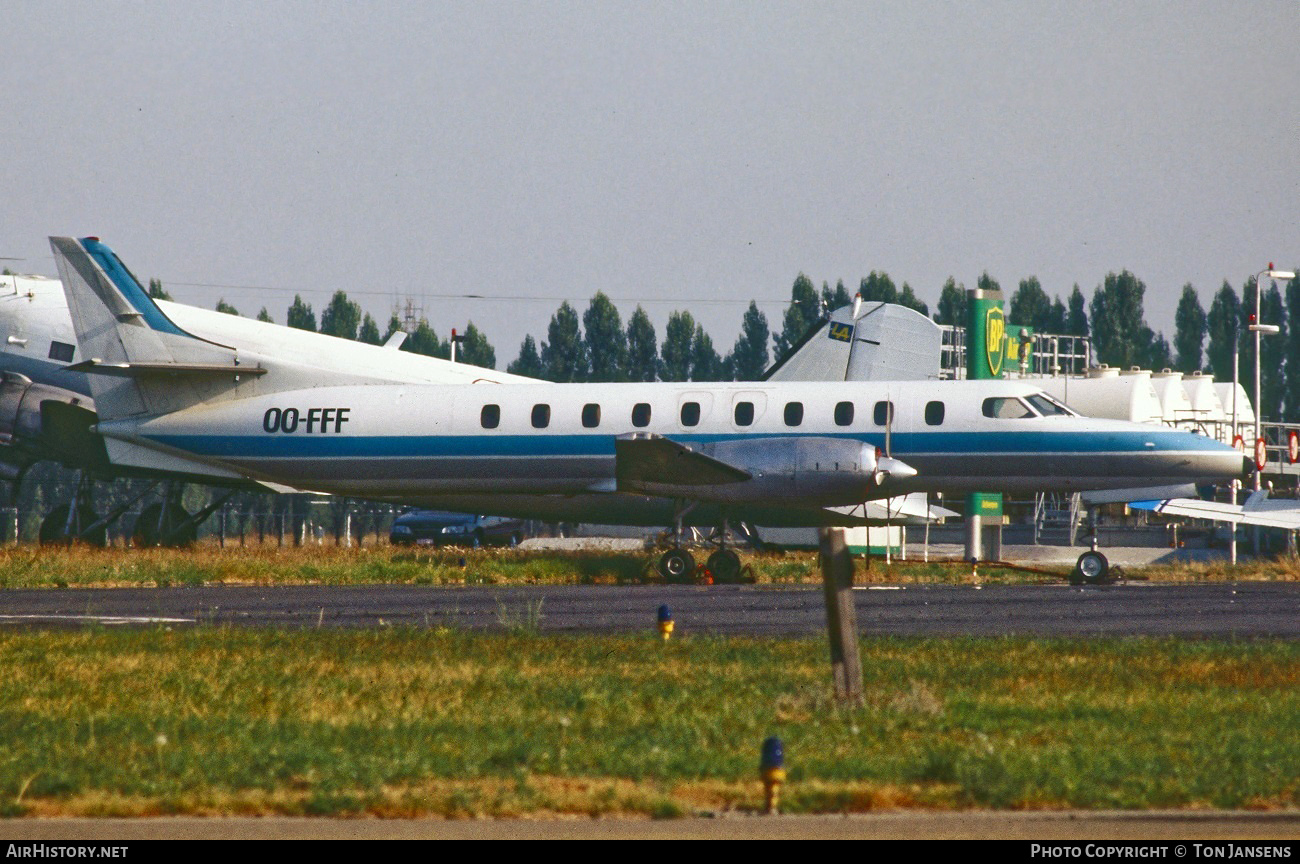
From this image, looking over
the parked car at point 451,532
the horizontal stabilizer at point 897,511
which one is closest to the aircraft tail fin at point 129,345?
the horizontal stabilizer at point 897,511

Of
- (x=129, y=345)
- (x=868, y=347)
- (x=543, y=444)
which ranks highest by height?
(x=868, y=347)

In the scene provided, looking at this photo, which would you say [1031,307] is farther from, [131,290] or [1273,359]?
[131,290]

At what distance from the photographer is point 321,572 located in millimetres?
31188

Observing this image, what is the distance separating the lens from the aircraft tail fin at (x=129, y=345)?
35.2m

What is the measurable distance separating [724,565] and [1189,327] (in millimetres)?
72406

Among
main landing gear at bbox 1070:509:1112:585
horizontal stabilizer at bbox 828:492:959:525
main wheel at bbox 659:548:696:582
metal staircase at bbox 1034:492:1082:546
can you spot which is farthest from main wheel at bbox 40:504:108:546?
metal staircase at bbox 1034:492:1082:546

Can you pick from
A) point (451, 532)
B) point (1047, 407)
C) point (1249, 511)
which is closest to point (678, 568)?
point (1047, 407)

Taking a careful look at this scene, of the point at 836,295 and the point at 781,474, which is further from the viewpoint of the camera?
the point at 836,295

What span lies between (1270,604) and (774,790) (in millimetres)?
17528

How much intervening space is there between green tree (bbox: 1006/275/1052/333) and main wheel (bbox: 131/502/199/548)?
213 feet

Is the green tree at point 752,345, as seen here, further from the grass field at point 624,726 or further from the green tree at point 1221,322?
the grass field at point 624,726

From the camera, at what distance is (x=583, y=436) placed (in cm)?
3247

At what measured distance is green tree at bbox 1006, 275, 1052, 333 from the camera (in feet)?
312

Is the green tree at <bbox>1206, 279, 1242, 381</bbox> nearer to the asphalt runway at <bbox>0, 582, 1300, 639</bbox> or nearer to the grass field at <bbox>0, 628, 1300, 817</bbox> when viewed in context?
the asphalt runway at <bbox>0, 582, 1300, 639</bbox>
